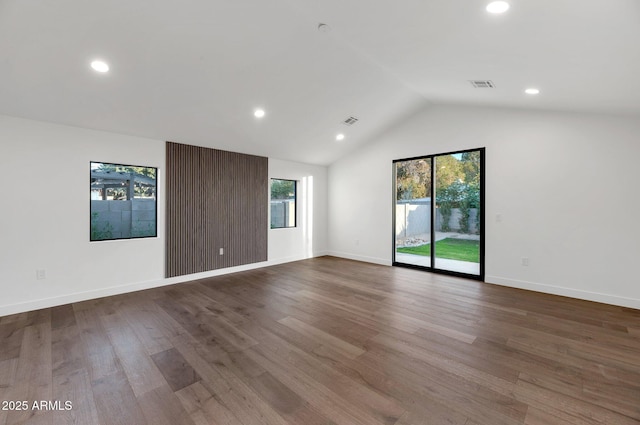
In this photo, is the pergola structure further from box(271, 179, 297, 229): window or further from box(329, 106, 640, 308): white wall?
box(329, 106, 640, 308): white wall

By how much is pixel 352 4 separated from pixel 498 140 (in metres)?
3.58

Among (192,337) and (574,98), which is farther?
(574,98)

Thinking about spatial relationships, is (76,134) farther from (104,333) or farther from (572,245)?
(572,245)

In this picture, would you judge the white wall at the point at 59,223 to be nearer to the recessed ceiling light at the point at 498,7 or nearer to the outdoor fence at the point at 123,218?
the outdoor fence at the point at 123,218

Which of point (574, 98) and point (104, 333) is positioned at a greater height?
point (574, 98)

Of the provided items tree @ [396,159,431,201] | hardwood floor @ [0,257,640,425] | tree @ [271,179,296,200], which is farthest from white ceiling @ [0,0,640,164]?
hardwood floor @ [0,257,640,425]

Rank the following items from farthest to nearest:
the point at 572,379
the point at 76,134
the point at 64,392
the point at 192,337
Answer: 1. the point at 76,134
2. the point at 192,337
3. the point at 572,379
4. the point at 64,392

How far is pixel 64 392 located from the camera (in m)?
1.93

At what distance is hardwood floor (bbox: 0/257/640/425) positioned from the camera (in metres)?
1.75

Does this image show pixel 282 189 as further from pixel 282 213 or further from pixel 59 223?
pixel 59 223

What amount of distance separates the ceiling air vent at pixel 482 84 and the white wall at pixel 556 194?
1183 mm

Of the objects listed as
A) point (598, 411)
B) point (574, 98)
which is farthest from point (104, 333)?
point (574, 98)

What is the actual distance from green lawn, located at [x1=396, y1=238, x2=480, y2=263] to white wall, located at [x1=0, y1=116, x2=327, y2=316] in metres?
4.95

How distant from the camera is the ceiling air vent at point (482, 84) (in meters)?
3.49
